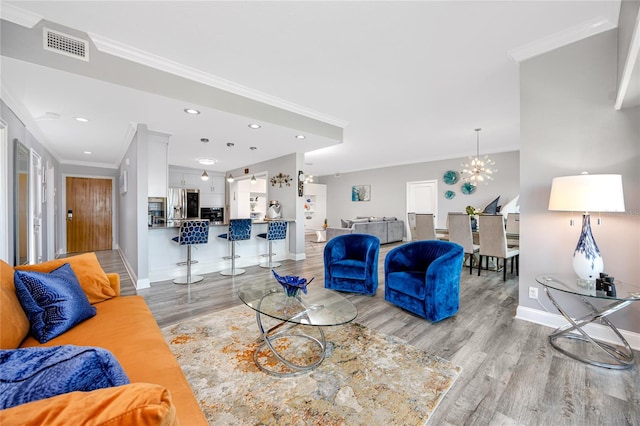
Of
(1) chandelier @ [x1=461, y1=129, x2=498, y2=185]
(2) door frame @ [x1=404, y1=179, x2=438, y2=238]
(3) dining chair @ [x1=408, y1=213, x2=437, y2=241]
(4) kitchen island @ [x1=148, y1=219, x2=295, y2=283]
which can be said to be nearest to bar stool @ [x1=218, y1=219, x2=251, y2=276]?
(4) kitchen island @ [x1=148, y1=219, x2=295, y2=283]

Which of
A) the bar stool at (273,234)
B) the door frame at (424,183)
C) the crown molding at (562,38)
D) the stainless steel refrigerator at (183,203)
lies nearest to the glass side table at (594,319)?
the crown molding at (562,38)

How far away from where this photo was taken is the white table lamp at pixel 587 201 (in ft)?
6.41

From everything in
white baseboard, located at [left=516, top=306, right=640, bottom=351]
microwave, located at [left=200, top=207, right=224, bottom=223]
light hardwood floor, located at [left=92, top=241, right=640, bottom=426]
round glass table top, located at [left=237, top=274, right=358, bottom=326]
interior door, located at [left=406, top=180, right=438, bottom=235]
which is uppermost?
interior door, located at [left=406, top=180, right=438, bottom=235]

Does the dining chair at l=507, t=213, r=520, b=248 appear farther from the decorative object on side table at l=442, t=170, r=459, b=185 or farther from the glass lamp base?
the glass lamp base

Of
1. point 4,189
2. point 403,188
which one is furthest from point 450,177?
point 4,189

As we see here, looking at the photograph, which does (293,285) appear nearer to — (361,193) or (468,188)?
(468,188)

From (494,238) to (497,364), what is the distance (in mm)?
2694

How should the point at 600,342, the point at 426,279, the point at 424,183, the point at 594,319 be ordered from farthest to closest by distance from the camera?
the point at 424,183 → the point at 426,279 → the point at 600,342 → the point at 594,319

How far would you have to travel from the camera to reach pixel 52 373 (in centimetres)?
64

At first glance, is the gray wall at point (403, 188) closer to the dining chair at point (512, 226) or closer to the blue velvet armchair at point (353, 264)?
the dining chair at point (512, 226)

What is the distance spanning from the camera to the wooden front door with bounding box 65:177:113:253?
6612 millimetres

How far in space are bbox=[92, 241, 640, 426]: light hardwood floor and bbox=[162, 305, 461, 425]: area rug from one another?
160 millimetres

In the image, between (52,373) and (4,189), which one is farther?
(4,189)

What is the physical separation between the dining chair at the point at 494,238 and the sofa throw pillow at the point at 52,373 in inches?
184
